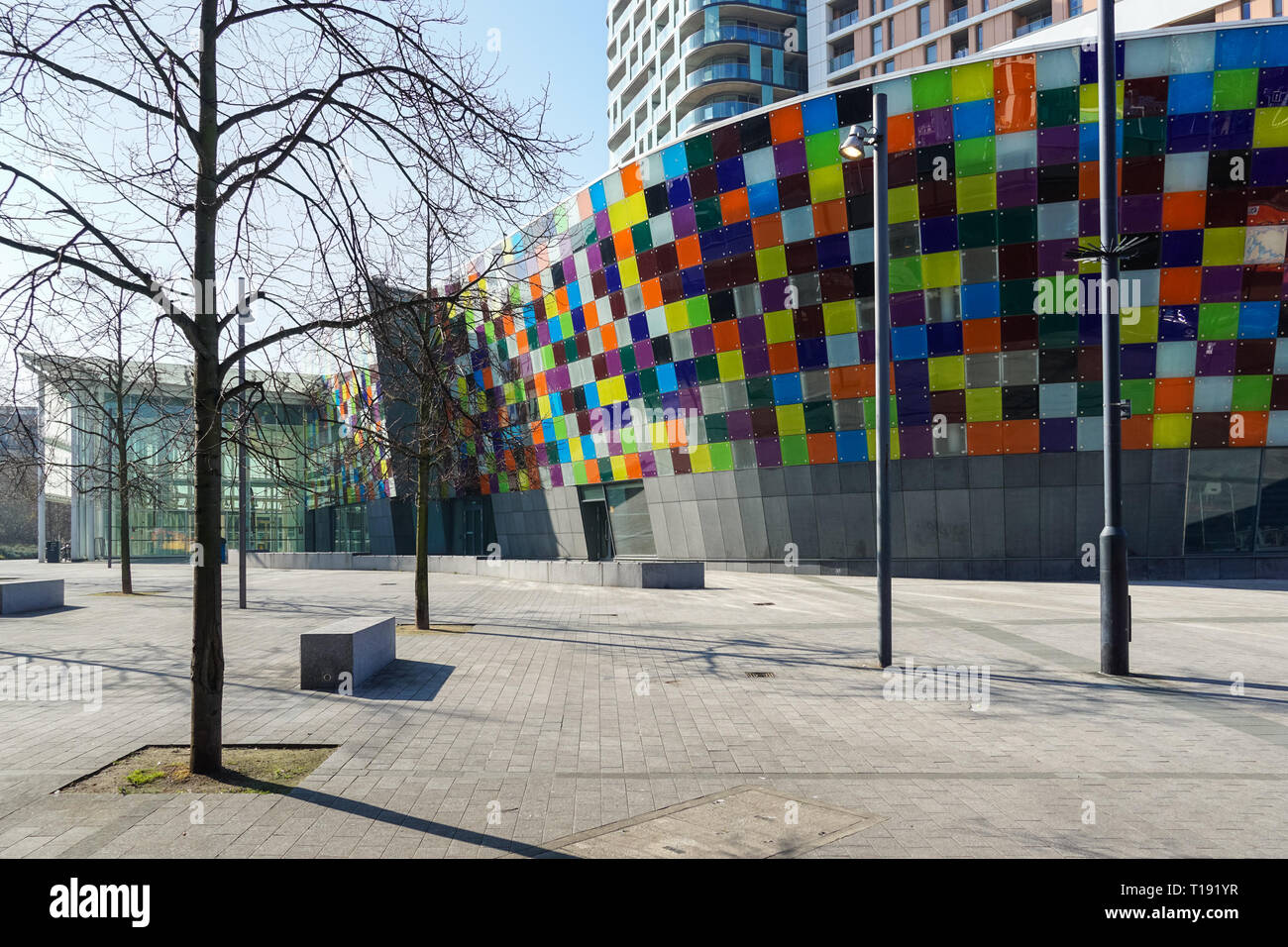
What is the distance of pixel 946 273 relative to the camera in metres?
28.3

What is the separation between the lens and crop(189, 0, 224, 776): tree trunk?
22.4ft

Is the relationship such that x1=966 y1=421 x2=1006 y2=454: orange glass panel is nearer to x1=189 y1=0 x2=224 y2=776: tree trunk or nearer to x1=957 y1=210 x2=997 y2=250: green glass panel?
x1=957 y1=210 x2=997 y2=250: green glass panel

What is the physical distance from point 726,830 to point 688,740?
98.0 inches

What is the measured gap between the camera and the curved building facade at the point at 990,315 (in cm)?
2620

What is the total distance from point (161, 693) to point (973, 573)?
25112 millimetres

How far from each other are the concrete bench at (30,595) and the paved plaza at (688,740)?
4.86m

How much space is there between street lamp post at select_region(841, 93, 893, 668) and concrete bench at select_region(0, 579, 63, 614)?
20229 millimetres

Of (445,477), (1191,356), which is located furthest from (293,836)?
(1191,356)

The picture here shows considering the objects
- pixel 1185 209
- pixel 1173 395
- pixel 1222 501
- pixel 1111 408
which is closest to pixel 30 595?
pixel 1111 408

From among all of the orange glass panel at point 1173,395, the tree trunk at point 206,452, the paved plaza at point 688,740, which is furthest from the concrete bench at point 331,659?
the orange glass panel at point 1173,395

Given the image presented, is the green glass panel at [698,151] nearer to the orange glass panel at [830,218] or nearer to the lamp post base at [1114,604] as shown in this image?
the orange glass panel at [830,218]

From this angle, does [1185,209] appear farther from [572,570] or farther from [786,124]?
[572,570]

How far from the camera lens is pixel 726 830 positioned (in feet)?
18.4

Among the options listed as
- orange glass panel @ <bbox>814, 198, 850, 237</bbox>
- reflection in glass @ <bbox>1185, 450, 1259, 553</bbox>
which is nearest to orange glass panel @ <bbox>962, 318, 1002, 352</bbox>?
orange glass panel @ <bbox>814, 198, 850, 237</bbox>
